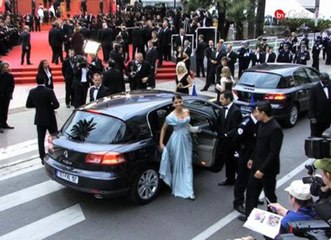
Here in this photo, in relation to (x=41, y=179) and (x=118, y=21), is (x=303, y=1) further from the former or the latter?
(x=41, y=179)

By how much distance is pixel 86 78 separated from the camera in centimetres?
1366

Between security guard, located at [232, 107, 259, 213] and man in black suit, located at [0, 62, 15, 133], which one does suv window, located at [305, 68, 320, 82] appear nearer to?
security guard, located at [232, 107, 259, 213]

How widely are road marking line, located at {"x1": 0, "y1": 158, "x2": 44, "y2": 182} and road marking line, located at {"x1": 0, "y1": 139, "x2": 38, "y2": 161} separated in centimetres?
55

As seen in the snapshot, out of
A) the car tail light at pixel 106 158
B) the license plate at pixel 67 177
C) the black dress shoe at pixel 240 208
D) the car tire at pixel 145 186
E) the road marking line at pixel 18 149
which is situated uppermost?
the car tail light at pixel 106 158

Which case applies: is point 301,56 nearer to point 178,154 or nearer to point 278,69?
point 278,69

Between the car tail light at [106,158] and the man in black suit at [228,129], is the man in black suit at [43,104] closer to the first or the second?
the car tail light at [106,158]

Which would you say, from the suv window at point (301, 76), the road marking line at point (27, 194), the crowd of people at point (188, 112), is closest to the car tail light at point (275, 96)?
the suv window at point (301, 76)

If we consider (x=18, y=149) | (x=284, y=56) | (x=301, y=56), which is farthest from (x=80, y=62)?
(x=301, y=56)

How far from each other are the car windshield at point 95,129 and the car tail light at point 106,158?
0.27 meters

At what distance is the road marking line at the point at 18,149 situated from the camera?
34.3 ft

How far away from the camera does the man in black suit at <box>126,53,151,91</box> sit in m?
14.1

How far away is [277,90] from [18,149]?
6570 millimetres

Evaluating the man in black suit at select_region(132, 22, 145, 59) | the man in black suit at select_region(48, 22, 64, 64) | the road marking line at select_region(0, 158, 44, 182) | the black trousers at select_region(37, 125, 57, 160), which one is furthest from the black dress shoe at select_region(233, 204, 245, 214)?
the man in black suit at select_region(132, 22, 145, 59)

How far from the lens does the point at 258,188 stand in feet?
21.9
